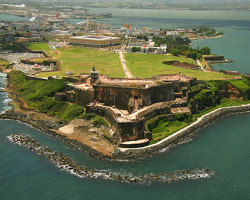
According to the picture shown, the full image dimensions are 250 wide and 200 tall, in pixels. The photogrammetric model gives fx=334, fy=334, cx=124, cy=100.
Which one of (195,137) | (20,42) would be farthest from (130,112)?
(20,42)

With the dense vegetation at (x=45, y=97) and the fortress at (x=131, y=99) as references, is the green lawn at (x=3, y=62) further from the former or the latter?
the fortress at (x=131, y=99)

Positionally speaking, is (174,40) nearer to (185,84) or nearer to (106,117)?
(185,84)

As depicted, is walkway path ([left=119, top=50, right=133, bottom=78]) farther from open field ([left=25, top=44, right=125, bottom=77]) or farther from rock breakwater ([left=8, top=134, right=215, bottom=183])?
rock breakwater ([left=8, top=134, right=215, bottom=183])

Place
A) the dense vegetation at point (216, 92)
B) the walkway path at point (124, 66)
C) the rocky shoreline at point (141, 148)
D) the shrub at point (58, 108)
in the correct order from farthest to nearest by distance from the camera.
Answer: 1. the walkway path at point (124, 66)
2. the dense vegetation at point (216, 92)
3. the shrub at point (58, 108)
4. the rocky shoreline at point (141, 148)

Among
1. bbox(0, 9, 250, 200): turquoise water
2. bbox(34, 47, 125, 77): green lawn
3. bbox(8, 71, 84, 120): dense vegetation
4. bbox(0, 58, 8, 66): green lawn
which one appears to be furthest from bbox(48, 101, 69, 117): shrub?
bbox(0, 58, 8, 66): green lawn

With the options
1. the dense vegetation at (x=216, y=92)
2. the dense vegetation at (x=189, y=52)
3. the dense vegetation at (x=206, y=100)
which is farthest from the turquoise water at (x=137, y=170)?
the dense vegetation at (x=189, y=52)

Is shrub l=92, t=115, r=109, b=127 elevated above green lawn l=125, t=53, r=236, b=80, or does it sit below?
below
